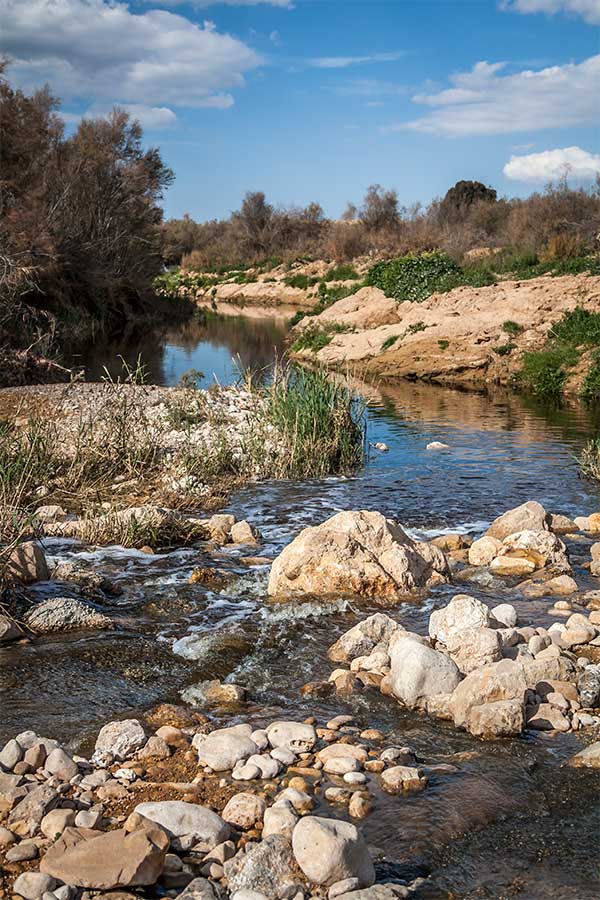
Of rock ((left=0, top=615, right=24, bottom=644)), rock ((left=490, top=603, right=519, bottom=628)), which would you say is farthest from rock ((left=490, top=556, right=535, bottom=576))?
rock ((left=0, top=615, right=24, bottom=644))

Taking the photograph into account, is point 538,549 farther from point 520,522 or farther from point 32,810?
point 32,810

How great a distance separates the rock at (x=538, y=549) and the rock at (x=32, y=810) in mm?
4542

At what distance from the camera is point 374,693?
5.19 m

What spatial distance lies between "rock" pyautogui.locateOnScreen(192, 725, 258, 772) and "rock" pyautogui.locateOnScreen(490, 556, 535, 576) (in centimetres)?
340

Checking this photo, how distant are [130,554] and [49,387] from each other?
28.3ft

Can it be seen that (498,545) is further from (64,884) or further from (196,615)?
(64,884)

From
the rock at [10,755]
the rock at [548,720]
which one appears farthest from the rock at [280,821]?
the rock at [548,720]

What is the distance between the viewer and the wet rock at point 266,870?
3303 mm

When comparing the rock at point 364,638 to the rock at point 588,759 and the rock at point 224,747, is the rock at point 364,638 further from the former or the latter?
the rock at point 588,759

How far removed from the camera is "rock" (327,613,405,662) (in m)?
5.71

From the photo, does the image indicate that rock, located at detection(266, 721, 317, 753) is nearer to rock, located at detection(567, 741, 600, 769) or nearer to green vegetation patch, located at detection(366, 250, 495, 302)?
rock, located at detection(567, 741, 600, 769)

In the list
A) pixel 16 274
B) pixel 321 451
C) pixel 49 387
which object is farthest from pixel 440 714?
pixel 16 274

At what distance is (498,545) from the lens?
7.70 m

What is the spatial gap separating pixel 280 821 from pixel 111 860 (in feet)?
2.30
